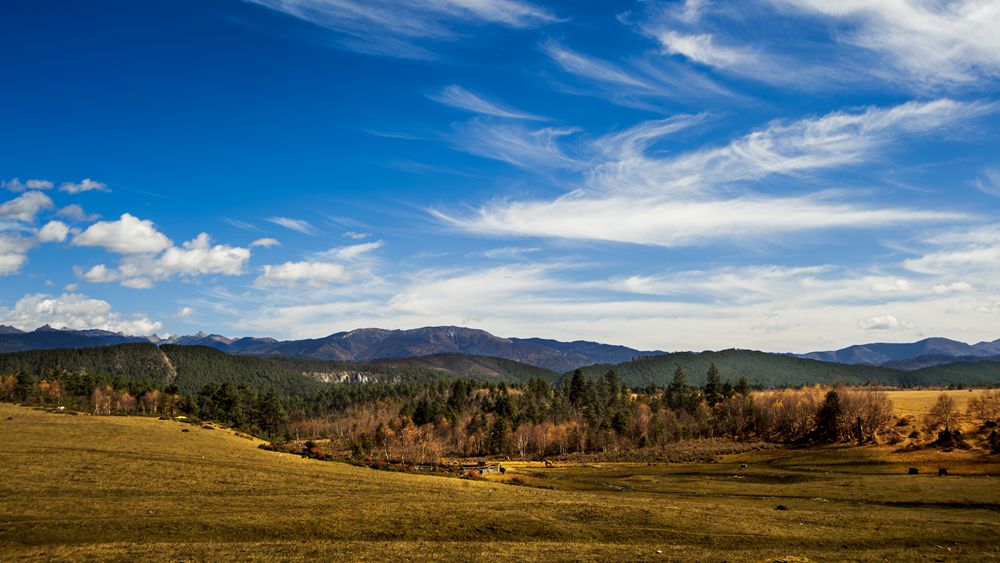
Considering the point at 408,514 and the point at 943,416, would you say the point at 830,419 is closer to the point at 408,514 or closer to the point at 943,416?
the point at 943,416

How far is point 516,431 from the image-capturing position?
188000 millimetres

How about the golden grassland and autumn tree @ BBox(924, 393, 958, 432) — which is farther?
autumn tree @ BBox(924, 393, 958, 432)

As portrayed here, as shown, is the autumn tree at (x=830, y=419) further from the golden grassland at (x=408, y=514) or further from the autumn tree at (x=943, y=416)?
the golden grassland at (x=408, y=514)

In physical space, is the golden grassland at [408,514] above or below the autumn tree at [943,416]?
below

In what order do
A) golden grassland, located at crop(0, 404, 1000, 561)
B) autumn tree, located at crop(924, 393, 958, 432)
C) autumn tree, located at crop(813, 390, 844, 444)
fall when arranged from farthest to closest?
autumn tree, located at crop(813, 390, 844, 444) → autumn tree, located at crop(924, 393, 958, 432) → golden grassland, located at crop(0, 404, 1000, 561)

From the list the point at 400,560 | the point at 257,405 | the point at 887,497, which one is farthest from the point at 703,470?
the point at 257,405

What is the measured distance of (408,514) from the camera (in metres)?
48.9

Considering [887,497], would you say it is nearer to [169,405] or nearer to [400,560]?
[400,560]

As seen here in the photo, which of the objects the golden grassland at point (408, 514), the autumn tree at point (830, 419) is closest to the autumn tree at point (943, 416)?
the autumn tree at point (830, 419)

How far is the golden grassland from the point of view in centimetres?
3775

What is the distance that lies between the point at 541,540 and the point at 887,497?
4893 cm

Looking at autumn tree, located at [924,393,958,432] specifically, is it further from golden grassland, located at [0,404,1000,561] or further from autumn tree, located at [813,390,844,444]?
golden grassland, located at [0,404,1000,561]

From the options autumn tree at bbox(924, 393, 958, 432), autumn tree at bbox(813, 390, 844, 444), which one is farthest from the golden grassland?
autumn tree at bbox(813, 390, 844, 444)

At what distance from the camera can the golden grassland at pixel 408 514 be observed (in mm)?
37750
